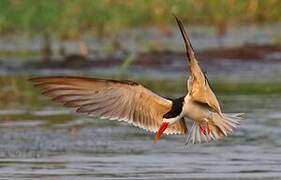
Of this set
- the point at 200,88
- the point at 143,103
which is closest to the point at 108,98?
the point at 143,103

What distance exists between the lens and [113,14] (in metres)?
23.2

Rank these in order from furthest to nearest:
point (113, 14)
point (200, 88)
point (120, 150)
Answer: point (113, 14) < point (120, 150) < point (200, 88)

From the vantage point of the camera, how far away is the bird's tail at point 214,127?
32.9 feet

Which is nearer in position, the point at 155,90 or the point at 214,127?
the point at 214,127

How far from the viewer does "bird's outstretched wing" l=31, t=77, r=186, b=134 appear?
975cm

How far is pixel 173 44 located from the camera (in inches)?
906

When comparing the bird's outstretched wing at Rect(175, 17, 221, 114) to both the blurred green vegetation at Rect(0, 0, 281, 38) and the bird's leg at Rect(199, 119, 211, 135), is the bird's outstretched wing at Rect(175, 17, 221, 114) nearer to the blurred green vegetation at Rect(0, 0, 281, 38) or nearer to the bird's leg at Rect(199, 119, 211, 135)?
the bird's leg at Rect(199, 119, 211, 135)

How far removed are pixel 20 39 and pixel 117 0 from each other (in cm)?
212

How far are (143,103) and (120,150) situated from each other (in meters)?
2.20

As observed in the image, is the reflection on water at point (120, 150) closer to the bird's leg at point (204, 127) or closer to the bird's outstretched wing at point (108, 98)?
the bird's leg at point (204, 127)

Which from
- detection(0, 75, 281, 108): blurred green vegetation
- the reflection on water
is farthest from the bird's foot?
detection(0, 75, 281, 108): blurred green vegetation

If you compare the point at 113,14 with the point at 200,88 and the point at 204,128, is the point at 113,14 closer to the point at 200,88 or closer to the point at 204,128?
the point at 204,128

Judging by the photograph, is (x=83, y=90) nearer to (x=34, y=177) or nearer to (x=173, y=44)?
(x=34, y=177)

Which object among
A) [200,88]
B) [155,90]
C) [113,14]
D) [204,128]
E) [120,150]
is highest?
[113,14]
